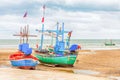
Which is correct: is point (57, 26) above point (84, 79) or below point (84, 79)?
above

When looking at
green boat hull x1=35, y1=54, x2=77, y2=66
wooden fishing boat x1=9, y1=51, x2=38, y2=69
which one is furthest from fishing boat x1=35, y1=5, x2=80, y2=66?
wooden fishing boat x1=9, y1=51, x2=38, y2=69

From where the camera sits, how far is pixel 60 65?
4447 centimetres

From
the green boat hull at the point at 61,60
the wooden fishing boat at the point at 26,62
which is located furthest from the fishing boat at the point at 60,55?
the wooden fishing boat at the point at 26,62

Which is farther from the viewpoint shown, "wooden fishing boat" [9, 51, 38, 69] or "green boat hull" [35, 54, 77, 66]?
"green boat hull" [35, 54, 77, 66]

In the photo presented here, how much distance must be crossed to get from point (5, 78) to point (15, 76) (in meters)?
1.64

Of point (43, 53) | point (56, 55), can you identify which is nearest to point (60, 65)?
point (56, 55)

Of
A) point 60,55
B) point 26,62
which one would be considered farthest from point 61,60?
point 26,62

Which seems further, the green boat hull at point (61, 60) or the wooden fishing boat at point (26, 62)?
the green boat hull at point (61, 60)

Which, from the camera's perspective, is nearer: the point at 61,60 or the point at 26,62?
the point at 26,62

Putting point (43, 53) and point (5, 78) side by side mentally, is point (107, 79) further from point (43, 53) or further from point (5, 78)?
point (43, 53)

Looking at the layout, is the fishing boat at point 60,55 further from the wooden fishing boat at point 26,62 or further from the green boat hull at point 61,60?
the wooden fishing boat at point 26,62

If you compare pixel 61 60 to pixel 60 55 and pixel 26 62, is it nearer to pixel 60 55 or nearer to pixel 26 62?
pixel 60 55

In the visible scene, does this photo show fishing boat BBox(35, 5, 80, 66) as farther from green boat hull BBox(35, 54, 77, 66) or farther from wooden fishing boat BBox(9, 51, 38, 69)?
wooden fishing boat BBox(9, 51, 38, 69)

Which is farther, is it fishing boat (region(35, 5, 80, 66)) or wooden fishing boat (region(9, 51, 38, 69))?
fishing boat (region(35, 5, 80, 66))
